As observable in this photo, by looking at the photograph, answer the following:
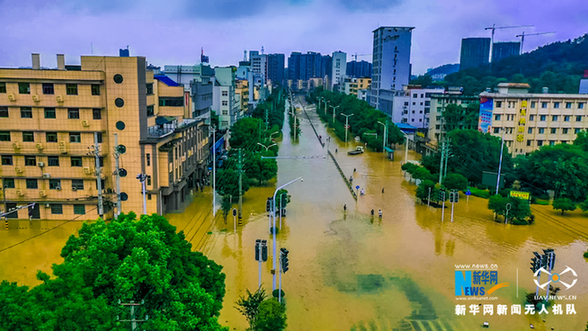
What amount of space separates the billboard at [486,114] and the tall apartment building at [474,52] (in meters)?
136

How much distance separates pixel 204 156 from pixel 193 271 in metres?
27.9

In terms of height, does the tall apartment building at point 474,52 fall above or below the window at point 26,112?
above

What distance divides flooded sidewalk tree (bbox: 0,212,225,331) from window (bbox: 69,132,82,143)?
16.7 meters

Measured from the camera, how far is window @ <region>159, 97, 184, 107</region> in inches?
1313

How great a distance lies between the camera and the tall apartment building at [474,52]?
176 metres

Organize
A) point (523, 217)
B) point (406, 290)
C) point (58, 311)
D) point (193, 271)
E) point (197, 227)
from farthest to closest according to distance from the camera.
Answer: point (523, 217) < point (197, 227) < point (406, 290) < point (193, 271) < point (58, 311)

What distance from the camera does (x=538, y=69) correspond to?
9981cm

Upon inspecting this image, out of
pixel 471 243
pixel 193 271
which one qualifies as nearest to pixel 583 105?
pixel 471 243

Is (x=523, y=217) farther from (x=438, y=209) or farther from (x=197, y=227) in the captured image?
(x=197, y=227)

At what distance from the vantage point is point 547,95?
162 feet

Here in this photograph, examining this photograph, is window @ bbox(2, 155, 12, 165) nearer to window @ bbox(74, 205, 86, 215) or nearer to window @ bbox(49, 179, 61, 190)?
window @ bbox(49, 179, 61, 190)

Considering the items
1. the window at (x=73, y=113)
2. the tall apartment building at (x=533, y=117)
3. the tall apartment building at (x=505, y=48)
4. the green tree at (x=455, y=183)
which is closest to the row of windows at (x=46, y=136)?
the window at (x=73, y=113)

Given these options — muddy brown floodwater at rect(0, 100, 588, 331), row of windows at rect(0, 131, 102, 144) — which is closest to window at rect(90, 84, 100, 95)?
row of windows at rect(0, 131, 102, 144)

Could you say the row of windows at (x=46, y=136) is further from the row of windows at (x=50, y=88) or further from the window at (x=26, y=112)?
the row of windows at (x=50, y=88)
